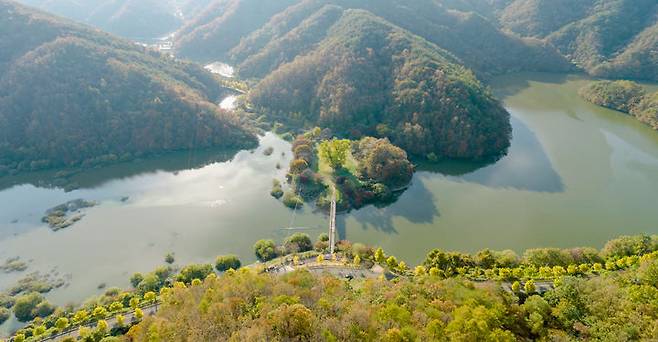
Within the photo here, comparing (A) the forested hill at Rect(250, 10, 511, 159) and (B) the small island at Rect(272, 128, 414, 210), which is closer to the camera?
(B) the small island at Rect(272, 128, 414, 210)

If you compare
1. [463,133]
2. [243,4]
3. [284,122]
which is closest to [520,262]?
[463,133]

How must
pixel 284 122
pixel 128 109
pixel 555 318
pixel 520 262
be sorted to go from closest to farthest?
pixel 555 318, pixel 520 262, pixel 128 109, pixel 284 122

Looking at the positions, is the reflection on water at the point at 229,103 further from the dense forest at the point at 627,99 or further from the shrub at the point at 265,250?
the dense forest at the point at 627,99

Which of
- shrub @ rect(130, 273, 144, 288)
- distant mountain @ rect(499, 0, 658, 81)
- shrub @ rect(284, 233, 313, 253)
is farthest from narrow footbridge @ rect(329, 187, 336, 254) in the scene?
distant mountain @ rect(499, 0, 658, 81)

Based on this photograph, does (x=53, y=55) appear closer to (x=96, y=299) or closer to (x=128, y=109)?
(x=128, y=109)

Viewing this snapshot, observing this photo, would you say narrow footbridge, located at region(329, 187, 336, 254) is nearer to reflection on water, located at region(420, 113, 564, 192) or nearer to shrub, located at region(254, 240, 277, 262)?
shrub, located at region(254, 240, 277, 262)

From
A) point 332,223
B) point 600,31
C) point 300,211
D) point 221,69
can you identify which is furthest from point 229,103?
point 600,31
